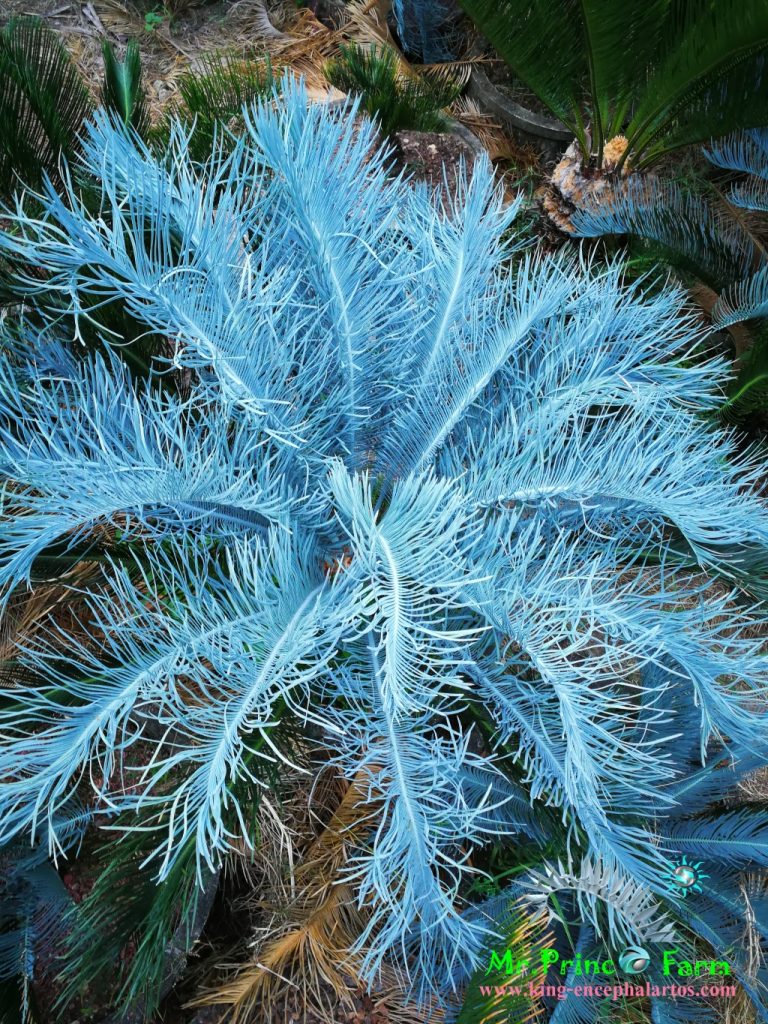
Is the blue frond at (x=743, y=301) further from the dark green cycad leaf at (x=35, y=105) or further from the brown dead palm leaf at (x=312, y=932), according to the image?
the dark green cycad leaf at (x=35, y=105)

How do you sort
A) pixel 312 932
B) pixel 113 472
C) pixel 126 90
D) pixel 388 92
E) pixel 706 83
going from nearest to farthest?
pixel 113 472
pixel 312 932
pixel 126 90
pixel 706 83
pixel 388 92

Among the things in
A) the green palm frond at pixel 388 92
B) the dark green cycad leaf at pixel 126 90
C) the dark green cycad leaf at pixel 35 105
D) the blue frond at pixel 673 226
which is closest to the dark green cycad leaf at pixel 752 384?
the blue frond at pixel 673 226

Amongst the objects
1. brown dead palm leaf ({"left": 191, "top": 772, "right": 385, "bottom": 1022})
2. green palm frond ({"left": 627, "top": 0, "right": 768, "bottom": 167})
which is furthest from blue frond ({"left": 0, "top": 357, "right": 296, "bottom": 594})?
green palm frond ({"left": 627, "top": 0, "right": 768, "bottom": 167})

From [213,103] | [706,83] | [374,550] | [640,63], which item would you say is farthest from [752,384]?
[213,103]

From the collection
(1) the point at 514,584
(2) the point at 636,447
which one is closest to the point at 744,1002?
(1) the point at 514,584

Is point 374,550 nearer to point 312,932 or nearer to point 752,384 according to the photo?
point 312,932

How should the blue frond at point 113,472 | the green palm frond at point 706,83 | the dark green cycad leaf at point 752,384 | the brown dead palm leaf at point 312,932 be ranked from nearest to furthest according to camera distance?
the blue frond at point 113,472
the brown dead palm leaf at point 312,932
the green palm frond at point 706,83
the dark green cycad leaf at point 752,384
